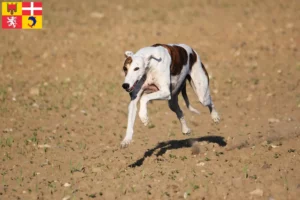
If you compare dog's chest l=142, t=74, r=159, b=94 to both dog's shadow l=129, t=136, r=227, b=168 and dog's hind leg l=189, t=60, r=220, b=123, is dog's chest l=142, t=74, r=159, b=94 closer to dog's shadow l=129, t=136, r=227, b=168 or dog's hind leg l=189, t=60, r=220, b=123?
dog's hind leg l=189, t=60, r=220, b=123

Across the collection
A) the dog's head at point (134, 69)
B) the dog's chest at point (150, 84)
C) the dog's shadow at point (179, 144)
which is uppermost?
the dog's head at point (134, 69)

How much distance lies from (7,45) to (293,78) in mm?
8051

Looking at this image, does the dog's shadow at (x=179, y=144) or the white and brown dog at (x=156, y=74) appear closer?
the white and brown dog at (x=156, y=74)

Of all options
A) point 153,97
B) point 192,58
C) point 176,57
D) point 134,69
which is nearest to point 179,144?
point 192,58

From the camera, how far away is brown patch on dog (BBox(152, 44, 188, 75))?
27.3ft

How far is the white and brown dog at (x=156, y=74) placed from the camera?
7625 mm

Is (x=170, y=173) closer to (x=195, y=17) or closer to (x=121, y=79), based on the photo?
(x=121, y=79)

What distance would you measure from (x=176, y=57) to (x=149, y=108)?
4099mm

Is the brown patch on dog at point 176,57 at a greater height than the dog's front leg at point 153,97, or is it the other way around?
the brown patch on dog at point 176,57

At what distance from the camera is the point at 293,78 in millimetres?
14250

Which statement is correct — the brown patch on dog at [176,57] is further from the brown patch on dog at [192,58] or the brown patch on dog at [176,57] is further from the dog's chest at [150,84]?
the dog's chest at [150,84]

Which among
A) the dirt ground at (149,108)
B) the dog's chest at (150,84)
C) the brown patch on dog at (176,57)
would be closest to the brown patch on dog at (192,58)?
the brown patch on dog at (176,57)

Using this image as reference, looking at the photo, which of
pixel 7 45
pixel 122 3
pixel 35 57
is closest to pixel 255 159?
pixel 35 57

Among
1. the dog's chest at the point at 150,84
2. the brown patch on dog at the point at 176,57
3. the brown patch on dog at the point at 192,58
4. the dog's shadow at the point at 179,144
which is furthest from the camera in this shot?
the dog's shadow at the point at 179,144
